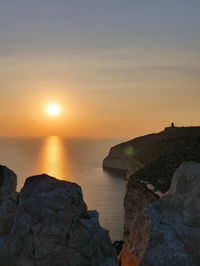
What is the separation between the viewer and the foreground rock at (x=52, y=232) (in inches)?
482

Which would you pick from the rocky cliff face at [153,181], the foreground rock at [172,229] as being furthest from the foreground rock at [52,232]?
the rocky cliff face at [153,181]

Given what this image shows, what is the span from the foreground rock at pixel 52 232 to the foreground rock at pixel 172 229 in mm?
1384

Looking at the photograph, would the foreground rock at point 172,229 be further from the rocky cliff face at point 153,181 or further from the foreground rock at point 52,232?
the rocky cliff face at point 153,181

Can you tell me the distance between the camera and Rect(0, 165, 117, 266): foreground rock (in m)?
12.2

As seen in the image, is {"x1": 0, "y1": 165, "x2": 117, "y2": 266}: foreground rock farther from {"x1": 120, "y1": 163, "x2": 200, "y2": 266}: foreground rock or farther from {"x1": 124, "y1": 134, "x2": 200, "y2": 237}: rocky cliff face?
{"x1": 124, "y1": 134, "x2": 200, "y2": 237}: rocky cliff face

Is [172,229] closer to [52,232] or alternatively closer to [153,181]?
[52,232]

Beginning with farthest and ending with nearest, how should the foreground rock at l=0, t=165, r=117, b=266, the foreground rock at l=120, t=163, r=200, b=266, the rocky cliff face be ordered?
the rocky cliff face
the foreground rock at l=120, t=163, r=200, b=266
the foreground rock at l=0, t=165, r=117, b=266

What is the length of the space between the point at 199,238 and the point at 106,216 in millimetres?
95941

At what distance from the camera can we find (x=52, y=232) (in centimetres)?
1226

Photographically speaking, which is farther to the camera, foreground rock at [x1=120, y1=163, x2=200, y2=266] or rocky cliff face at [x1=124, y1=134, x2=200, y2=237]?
rocky cliff face at [x1=124, y1=134, x2=200, y2=237]

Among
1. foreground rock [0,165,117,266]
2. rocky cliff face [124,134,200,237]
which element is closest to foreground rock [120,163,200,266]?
foreground rock [0,165,117,266]

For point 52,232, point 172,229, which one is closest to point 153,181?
point 172,229

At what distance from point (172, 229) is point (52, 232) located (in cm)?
485

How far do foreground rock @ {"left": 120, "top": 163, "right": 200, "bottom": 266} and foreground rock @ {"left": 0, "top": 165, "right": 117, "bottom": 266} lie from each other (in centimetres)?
138
